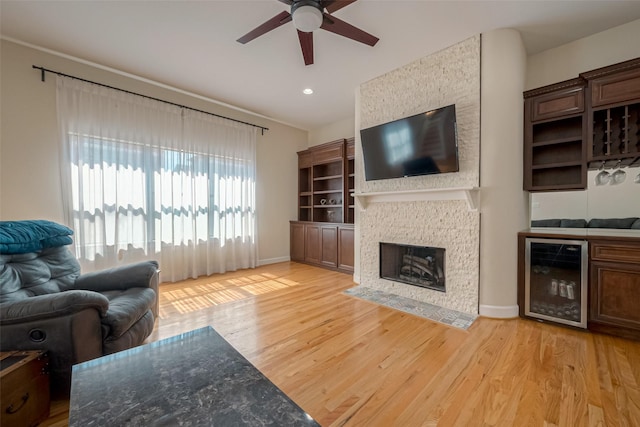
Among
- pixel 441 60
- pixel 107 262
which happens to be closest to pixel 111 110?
pixel 107 262

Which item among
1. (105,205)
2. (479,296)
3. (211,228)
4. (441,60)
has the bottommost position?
(479,296)

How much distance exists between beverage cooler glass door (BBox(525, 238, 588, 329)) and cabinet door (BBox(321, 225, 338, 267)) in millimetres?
2773

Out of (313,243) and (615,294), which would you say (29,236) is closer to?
(313,243)

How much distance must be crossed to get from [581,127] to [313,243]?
13.3 ft

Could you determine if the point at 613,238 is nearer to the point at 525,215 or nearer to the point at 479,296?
the point at 525,215

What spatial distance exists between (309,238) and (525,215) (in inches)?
138

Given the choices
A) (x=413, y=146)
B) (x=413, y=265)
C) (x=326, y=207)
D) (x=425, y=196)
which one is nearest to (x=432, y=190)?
(x=425, y=196)

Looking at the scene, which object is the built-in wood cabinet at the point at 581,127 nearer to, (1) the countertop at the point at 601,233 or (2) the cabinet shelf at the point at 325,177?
(1) the countertop at the point at 601,233

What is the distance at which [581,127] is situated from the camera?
8.55ft

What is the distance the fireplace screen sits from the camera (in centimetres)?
303

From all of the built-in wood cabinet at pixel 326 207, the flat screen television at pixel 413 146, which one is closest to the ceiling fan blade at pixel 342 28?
the flat screen television at pixel 413 146

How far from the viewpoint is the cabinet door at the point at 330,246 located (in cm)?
465

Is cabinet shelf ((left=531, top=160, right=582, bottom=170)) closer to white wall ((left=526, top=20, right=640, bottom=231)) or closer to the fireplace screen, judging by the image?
white wall ((left=526, top=20, right=640, bottom=231))

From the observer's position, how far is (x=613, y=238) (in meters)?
2.12
